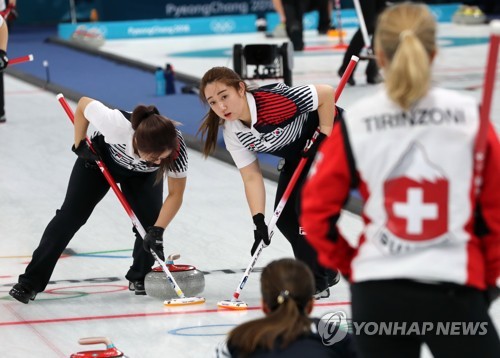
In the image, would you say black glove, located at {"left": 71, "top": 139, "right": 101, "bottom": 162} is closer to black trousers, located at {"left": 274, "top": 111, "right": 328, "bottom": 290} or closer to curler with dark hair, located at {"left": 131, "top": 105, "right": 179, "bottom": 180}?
curler with dark hair, located at {"left": 131, "top": 105, "right": 179, "bottom": 180}

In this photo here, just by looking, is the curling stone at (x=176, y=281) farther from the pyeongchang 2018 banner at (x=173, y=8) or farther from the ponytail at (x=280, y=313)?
the pyeongchang 2018 banner at (x=173, y=8)

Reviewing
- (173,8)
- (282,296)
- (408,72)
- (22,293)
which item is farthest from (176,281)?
(173,8)

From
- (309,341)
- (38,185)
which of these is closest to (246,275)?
(309,341)

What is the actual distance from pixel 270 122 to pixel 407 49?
7.62 feet

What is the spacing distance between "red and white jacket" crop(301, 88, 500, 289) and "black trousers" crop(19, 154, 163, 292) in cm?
267

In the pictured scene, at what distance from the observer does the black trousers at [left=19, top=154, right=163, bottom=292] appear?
532 cm

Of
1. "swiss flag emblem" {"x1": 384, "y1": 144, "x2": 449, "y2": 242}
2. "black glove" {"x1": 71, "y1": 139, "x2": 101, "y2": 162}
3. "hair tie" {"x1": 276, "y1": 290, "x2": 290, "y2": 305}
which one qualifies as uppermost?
"swiss flag emblem" {"x1": 384, "y1": 144, "x2": 449, "y2": 242}

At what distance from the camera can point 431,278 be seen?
2680 millimetres

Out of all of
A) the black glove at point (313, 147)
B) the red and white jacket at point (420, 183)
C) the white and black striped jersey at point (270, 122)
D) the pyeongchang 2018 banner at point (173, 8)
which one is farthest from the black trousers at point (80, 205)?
the pyeongchang 2018 banner at point (173, 8)

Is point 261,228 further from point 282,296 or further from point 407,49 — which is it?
point 407,49

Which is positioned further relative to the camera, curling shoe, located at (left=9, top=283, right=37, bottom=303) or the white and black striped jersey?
curling shoe, located at (left=9, top=283, right=37, bottom=303)

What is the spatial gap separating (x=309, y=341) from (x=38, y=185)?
547 cm

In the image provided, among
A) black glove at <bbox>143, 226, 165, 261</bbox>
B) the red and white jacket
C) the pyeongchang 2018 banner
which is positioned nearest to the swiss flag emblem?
the red and white jacket

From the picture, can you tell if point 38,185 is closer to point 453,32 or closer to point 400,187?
point 400,187
